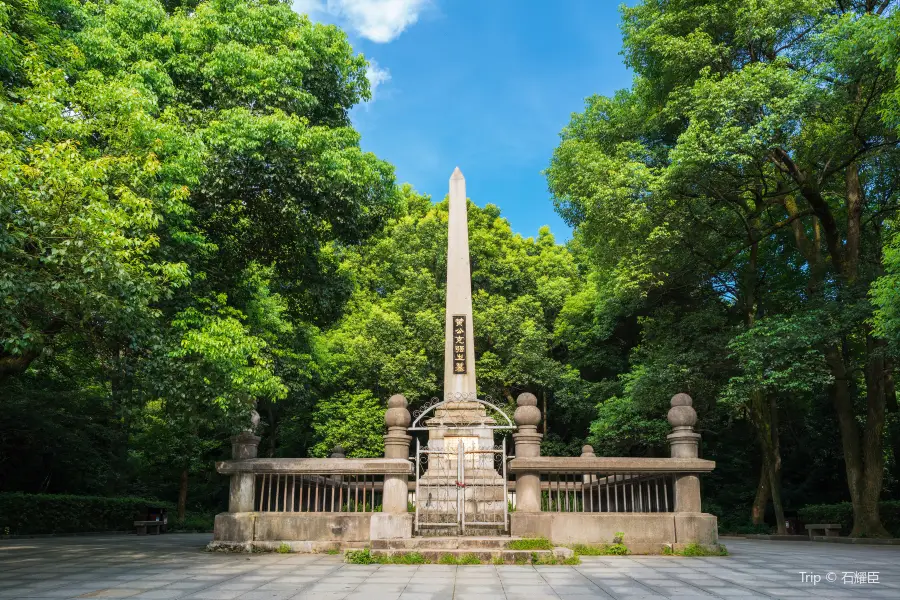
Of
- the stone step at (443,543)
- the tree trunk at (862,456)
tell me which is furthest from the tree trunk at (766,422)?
the stone step at (443,543)

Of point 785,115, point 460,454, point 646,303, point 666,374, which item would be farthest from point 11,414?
point 785,115

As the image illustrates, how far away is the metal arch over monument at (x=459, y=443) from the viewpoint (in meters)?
9.58

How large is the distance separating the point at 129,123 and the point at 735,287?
15.7 metres

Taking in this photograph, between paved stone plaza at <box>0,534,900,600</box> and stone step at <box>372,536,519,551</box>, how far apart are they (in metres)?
0.55

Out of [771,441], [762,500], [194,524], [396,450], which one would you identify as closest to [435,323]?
[194,524]

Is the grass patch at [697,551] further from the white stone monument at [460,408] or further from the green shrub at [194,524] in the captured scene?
the green shrub at [194,524]

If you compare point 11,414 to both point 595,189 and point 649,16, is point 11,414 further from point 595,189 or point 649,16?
point 649,16

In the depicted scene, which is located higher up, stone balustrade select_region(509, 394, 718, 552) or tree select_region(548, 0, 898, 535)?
tree select_region(548, 0, 898, 535)

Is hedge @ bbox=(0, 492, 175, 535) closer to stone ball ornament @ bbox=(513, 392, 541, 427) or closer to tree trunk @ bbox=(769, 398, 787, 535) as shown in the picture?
stone ball ornament @ bbox=(513, 392, 541, 427)

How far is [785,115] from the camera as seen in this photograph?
11758mm

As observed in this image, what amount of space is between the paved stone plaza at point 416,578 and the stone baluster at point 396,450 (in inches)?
46.1

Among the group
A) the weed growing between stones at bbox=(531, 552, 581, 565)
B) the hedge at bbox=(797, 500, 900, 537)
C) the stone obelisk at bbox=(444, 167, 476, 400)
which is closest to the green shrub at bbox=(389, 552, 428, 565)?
the weed growing between stones at bbox=(531, 552, 581, 565)

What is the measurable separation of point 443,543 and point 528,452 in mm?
2108

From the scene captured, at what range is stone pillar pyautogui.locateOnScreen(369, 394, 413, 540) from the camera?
8.88 metres
